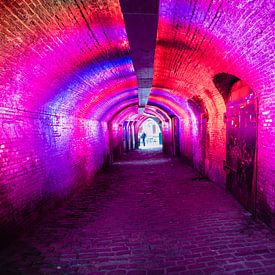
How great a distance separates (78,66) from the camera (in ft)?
16.4

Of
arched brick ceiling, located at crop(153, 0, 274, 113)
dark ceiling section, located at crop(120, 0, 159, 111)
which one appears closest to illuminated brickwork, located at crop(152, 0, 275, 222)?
arched brick ceiling, located at crop(153, 0, 274, 113)

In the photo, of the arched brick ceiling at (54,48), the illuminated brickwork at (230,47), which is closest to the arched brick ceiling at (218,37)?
the illuminated brickwork at (230,47)

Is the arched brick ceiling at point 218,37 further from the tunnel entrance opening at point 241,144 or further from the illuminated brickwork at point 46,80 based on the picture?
the illuminated brickwork at point 46,80

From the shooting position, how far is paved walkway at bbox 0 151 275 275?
3.21 m

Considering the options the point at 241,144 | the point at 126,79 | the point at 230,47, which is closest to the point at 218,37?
the point at 230,47

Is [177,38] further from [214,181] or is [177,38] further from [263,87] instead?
[214,181]

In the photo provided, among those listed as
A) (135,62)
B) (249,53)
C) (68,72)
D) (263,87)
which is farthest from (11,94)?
(263,87)

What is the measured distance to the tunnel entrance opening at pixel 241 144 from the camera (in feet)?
15.9

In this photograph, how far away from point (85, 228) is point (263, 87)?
15.6 ft

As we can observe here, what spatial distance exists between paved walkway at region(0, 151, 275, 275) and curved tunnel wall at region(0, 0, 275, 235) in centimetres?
66

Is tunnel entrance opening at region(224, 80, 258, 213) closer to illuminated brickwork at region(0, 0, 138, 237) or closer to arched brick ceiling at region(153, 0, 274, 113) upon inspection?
arched brick ceiling at region(153, 0, 274, 113)

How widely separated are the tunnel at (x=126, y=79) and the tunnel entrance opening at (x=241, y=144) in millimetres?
28

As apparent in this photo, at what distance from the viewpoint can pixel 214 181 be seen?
7.96m

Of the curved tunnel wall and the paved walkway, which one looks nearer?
the curved tunnel wall
